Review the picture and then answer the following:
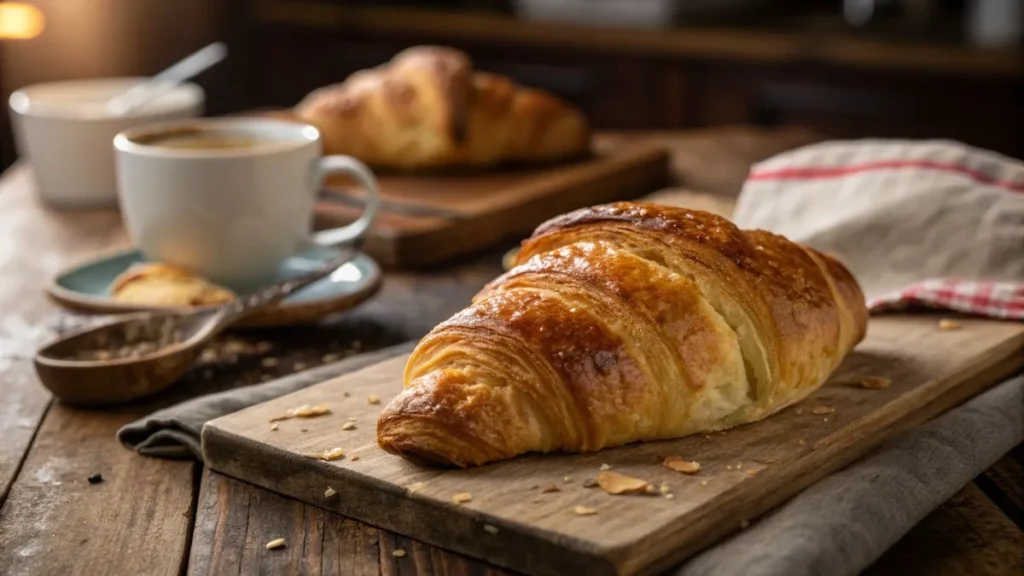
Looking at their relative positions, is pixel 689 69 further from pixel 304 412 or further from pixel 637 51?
pixel 304 412

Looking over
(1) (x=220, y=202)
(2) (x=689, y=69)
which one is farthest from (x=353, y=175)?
(2) (x=689, y=69)

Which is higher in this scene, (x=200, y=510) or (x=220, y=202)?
(x=220, y=202)

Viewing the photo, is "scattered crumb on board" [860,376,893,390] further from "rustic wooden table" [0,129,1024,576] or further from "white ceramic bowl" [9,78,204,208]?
"white ceramic bowl" [9,78,204,208]

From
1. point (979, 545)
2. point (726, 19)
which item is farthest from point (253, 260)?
point (726, 19)

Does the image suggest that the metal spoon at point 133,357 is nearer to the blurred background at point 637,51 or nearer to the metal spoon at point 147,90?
the metal spoon at point 147,90

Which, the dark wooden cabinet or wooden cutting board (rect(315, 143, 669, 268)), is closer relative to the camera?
wooden cutting board (rect(315, 143, 669, 268))

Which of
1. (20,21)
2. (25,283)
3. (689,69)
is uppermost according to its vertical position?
(20,21)

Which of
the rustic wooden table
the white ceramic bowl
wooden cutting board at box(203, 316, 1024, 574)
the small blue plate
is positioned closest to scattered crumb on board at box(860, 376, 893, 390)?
wooden cutting board at box(203, 316, 1024, 574)
